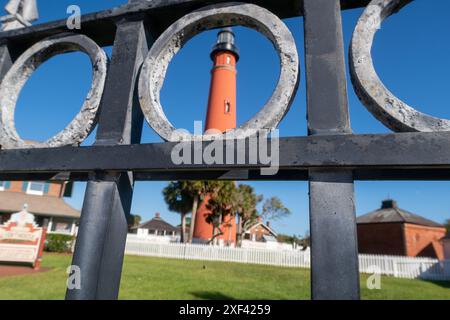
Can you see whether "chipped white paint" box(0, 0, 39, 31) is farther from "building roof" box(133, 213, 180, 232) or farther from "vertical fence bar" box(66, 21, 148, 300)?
"building roof" box(133, 213, 180, 232)

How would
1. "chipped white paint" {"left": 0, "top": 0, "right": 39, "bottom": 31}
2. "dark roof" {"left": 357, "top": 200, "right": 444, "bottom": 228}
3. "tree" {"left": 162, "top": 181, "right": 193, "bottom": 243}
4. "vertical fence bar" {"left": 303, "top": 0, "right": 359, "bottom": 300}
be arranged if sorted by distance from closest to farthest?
"vertical fence bar" {"left": 303, "top": 0, "right": 359, "bottom": 300}
"chipped white paint" {"left": 0, "top": 0, "right": 39, "bottom": 31}
"tree" {"left": 162, "top": 181, "right": 193, "bottom": 243}
"dark roof" {"left": 357, "top": 200, "right": 444, "bottom": 228}

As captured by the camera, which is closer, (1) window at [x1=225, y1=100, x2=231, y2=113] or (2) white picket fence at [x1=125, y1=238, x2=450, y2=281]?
(2) white picket fence at [x1=125, y1=238, x2=450, y2=281]

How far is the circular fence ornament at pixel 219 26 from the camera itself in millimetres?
1806

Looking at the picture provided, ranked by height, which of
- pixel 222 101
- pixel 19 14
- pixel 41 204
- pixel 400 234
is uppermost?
pixel 222 101

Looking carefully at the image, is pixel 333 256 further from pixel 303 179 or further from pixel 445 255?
pixel 445 255

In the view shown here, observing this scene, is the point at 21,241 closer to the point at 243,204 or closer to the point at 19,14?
the point at 19,14

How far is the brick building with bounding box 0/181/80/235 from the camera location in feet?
69.1

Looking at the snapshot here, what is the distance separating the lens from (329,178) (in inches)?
63.2

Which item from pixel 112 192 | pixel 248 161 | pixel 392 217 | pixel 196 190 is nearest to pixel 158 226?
pixel 196 190

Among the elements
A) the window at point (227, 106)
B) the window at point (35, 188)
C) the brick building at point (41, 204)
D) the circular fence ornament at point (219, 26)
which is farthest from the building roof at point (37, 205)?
the circular fence ornament at point (219, 26)

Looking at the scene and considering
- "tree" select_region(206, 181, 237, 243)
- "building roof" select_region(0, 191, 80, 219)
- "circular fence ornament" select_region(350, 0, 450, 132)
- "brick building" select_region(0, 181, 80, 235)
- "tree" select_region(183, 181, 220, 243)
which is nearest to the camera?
"circular fence ornament" select_region(350, 0, 450, 132)

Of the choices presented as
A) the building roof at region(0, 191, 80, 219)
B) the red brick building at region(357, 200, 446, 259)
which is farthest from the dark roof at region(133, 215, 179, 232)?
the red brick building at region(357, 200, 446, 259)

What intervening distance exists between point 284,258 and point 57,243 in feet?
43.9
